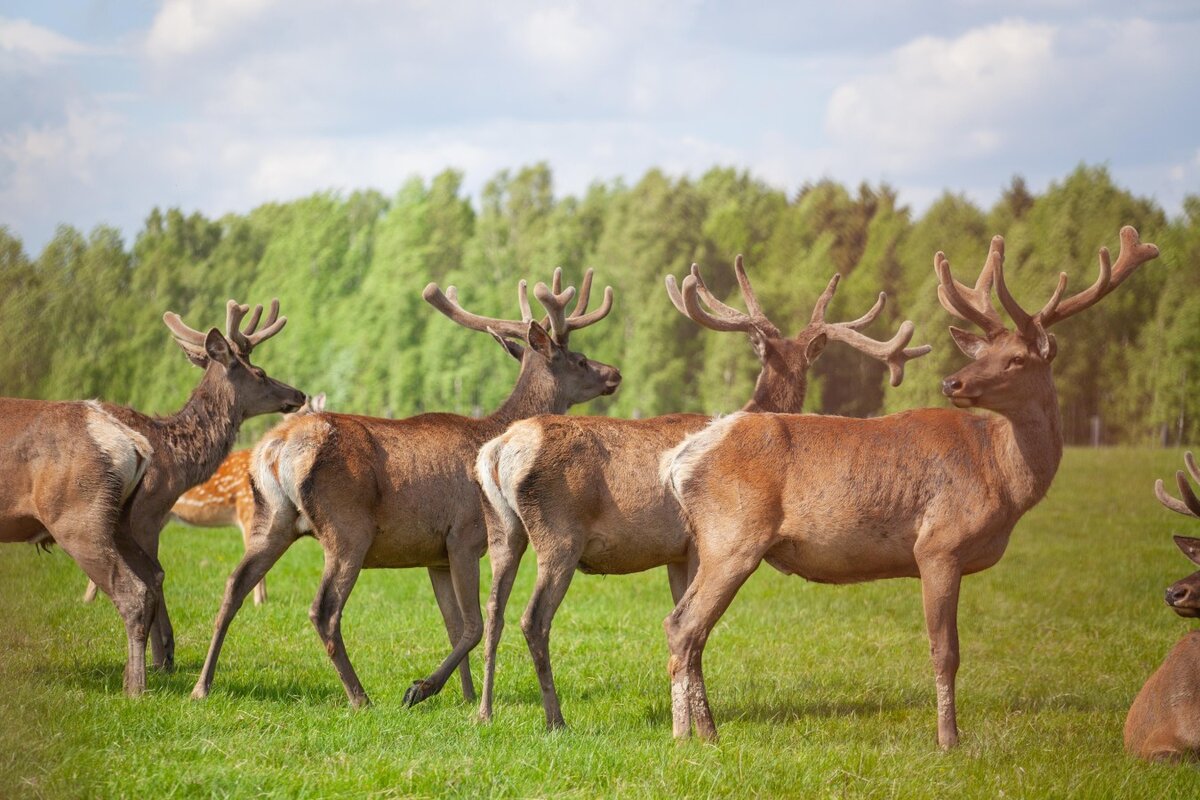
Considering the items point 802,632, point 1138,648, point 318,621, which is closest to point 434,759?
point 318,621

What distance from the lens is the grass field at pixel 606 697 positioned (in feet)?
17.8

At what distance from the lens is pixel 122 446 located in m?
7.68

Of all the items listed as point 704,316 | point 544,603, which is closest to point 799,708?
point 544,603

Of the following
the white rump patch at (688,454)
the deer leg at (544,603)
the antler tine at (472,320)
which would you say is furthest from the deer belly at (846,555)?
the antler tine at (472,320)

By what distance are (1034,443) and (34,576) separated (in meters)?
8.69

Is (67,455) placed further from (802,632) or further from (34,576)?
(802,632)

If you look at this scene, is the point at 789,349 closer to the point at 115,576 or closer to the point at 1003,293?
the point at 1003,293

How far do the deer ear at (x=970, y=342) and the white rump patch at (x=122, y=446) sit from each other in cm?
486

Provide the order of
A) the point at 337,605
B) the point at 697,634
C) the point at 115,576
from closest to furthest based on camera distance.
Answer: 1. the point at 697,634
2. the point at 337,605
3. the point at 115,576

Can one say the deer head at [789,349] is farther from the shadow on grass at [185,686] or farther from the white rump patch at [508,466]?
the shadow on grass at [185,686]

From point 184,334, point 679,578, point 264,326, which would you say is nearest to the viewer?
point 679,578

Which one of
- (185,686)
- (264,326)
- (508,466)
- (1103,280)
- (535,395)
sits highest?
(1103,280)

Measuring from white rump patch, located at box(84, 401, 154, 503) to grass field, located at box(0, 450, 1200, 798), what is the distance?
0.87 metres

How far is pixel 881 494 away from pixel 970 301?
1280 millimetres
